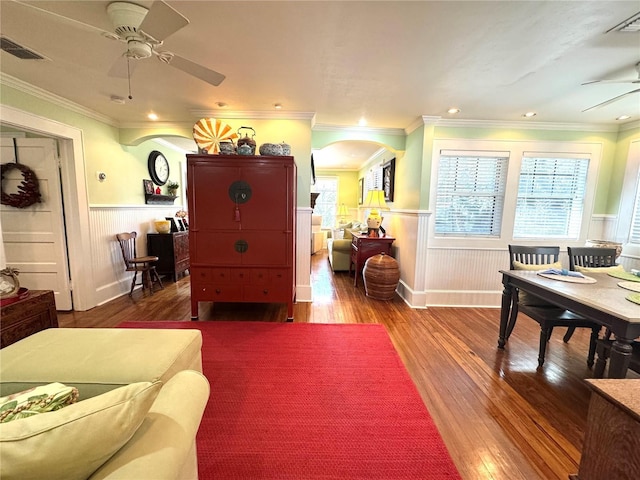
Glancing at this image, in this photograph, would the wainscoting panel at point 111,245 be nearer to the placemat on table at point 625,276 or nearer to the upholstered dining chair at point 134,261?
the upholstered dining chair at point 134,261

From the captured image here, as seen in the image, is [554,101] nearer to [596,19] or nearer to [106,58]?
[596,19]

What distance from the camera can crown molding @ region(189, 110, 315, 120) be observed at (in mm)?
3227

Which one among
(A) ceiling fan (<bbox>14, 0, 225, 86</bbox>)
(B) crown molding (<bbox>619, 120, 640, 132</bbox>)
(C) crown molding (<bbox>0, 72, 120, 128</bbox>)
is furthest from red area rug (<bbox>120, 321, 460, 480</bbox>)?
(B) crown molding (<bbox>619, 120, 640, 132</bbox>)

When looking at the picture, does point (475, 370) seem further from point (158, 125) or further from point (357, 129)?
point (158, 125)

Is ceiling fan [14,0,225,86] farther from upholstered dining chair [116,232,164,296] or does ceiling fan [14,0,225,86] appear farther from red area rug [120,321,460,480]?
upholstered dining chair [116,232,164,296]

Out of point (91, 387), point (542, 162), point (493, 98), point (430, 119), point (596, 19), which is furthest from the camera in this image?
point (542, 162)

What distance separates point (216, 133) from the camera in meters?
2.92

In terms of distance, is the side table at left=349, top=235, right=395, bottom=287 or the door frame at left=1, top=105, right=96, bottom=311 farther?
the side table at left=349, top=235, right=395, bottom=287

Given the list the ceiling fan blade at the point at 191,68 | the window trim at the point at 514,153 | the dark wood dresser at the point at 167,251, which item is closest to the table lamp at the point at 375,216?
the window trim at the point at 514,153

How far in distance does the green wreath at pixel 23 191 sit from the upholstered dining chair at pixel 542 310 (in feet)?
17.0

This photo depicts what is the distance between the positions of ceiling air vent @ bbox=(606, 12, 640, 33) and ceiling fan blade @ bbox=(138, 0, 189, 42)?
2.54m

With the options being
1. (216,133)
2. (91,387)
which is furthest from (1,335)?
(216,133)

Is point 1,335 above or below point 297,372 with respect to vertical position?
above

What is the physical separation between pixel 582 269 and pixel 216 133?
401cm
